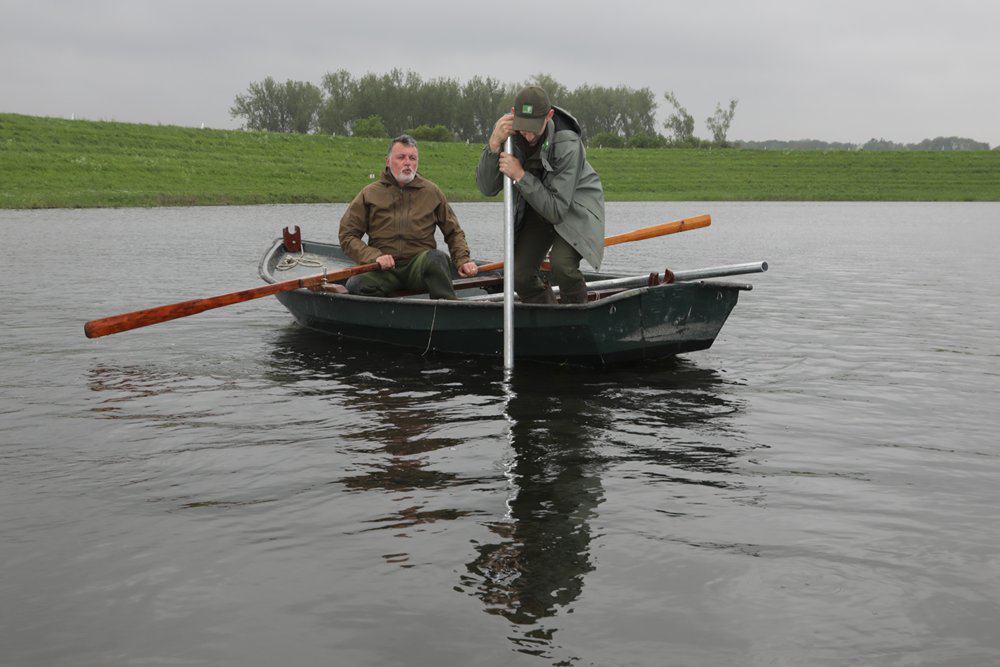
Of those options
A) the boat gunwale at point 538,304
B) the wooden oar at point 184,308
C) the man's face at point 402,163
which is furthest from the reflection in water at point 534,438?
the man's face at point 402,163

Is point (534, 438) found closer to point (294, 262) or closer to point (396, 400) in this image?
point (396, 400)

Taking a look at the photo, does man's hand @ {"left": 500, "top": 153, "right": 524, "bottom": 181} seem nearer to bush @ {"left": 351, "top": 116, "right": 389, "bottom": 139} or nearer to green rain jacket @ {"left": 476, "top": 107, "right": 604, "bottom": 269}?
green rain jacket @ {"left": 476, "top": 107, "right": 604, "bottom": 269}

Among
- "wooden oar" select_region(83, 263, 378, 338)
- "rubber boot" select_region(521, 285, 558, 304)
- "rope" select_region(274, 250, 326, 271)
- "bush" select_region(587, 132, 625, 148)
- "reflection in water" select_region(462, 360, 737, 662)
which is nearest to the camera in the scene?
"reflection in water" select_region(462, 360, 737, 662)

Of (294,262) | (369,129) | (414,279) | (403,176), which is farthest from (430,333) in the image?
(369,129)

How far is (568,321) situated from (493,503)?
356 centimetres

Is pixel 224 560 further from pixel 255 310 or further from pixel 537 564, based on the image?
pixel 255 310

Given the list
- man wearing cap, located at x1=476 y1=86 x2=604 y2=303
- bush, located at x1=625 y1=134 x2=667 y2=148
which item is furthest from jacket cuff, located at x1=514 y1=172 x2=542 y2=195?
bush, located at x1=625 y1=134 x2=667 y2=148

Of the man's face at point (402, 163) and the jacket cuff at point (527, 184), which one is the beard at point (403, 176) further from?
the jacket cuff at point (527, 184)

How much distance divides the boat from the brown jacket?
1.79 ft

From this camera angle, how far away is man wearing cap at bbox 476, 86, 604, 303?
28.1ft

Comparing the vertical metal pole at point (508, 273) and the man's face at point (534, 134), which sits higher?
the man's face at point (534, 134)

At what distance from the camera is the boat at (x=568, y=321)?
8742 millimetres

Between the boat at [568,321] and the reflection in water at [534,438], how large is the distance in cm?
19

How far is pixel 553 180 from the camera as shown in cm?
875
